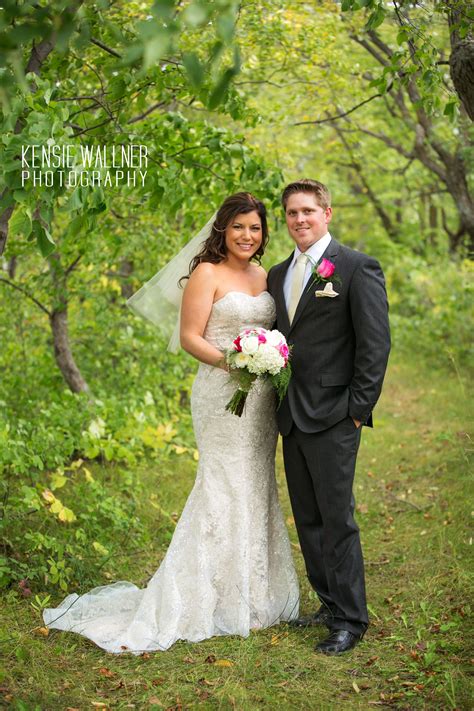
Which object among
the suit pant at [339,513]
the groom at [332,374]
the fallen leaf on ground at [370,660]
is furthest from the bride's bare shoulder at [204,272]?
the fallen leaf on ground at [370,660]

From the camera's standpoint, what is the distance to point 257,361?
379 cm

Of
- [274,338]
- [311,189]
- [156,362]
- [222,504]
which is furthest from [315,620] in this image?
[156,362]

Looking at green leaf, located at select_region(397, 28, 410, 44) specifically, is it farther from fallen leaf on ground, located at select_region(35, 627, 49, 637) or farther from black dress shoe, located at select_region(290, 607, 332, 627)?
fallen leaf on ground, located at select_region(35, 627, 49, 637)

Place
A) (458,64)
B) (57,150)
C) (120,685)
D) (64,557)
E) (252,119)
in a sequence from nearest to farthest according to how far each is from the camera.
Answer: (57,150) < (120,685) < (458,64) < (64,557) < (252,119)

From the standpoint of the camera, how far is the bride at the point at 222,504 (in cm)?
426

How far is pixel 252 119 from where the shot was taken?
549cm

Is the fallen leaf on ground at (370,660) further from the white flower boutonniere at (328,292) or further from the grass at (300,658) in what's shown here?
the white flower boutonniere at (328,292)

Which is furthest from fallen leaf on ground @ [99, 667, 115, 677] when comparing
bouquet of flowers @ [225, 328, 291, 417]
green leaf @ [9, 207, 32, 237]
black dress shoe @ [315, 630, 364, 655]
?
green leaf @ [9, 207, 32, 237]

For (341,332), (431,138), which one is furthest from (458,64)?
(431,138)

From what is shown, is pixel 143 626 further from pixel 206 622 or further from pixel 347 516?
pixel 347 516

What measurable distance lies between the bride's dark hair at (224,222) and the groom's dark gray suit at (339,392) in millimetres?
549

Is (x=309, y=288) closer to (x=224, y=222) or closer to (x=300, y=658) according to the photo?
(x=224, y=222)

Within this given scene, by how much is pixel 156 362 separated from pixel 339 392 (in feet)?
14.7

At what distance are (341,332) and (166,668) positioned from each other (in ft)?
6.41
